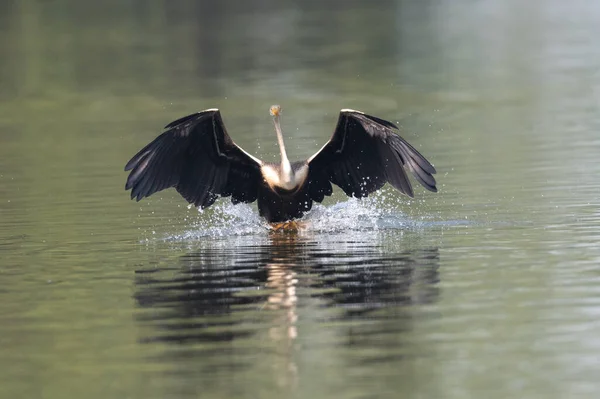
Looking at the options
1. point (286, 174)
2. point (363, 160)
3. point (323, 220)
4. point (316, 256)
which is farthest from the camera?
point (363, 160)

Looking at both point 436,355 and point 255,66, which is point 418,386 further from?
point 255,66

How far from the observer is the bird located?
17.3 m

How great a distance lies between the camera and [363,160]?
17812mm

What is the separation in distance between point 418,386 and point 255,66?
32820mm

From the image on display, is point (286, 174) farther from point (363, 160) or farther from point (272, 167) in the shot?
point (363, 160)

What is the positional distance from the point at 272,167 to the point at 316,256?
116 inches

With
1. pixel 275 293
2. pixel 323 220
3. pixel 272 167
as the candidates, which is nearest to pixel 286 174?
pixel 272 167

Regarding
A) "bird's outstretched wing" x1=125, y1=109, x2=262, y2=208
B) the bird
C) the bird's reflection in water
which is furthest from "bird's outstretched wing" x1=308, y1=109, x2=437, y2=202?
the bird's reflection in water

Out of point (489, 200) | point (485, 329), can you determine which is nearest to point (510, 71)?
point (489, 200)

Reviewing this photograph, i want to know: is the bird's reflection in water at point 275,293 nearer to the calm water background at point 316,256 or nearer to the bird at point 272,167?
the calm water background at point 316,256

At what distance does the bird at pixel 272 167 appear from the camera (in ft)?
56.7

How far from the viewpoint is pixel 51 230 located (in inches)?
687

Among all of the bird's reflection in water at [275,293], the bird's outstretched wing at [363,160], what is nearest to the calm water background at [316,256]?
the bird's reflection in water at [275,293]

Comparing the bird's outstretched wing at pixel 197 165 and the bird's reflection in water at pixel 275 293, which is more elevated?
the bird's outstretched wing at pixel 197 165
